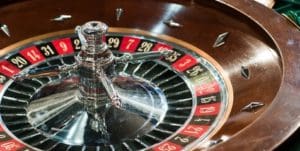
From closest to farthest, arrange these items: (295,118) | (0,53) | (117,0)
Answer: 1. (295,118)
2. (0,53)
3. (117,0)

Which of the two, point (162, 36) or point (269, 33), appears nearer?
point (269, 33)

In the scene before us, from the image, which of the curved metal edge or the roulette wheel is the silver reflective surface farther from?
the curved metal edge

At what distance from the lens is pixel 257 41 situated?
161 centimetres

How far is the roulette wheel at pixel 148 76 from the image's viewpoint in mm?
1366

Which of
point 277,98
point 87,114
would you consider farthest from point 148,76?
point 277,98

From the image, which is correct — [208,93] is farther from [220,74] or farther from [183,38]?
[183,38]

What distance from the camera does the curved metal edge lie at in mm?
1158

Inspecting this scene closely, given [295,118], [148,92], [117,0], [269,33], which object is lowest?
[295,118]

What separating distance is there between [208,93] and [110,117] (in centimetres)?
27

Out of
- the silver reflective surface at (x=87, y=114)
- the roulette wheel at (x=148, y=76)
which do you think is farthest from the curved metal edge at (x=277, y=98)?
the silver reflective surface at (x=87, y=114)

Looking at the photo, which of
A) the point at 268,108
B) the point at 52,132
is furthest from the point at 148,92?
the point at 268,108

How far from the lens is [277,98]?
1.30 metres

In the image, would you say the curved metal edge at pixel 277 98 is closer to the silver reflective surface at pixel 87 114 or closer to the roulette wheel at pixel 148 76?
the roulette wheel at pixel 148 76

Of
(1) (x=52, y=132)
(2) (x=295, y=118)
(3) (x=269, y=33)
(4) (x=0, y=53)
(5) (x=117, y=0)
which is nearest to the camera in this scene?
(2) (x=295, y=118)
